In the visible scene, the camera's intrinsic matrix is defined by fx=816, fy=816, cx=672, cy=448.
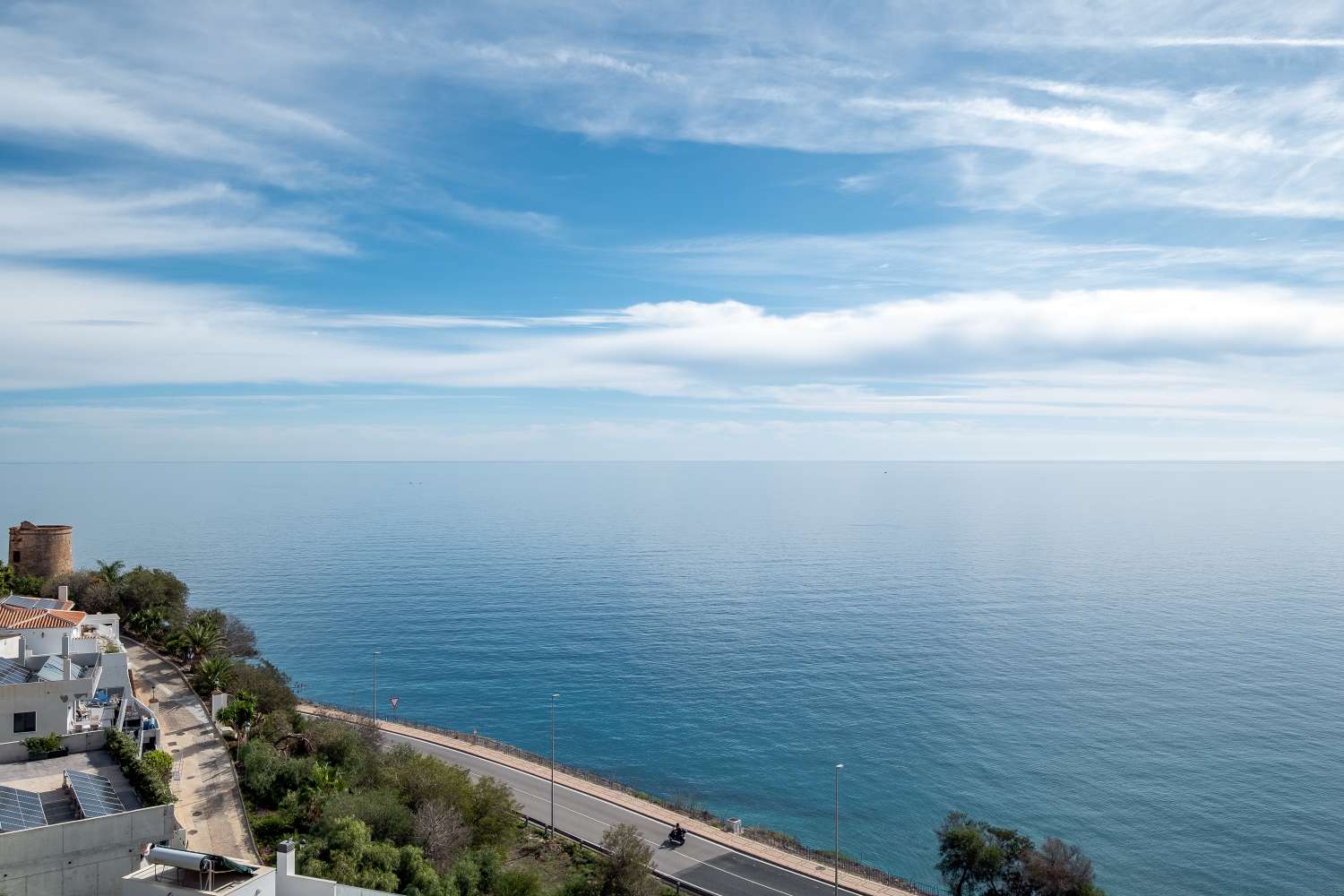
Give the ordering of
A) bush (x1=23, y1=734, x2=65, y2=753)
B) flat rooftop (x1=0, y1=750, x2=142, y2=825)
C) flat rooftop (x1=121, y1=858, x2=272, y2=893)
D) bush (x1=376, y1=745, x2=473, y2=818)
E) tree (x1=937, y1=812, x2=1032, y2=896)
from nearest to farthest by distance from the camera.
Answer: flat rooftop (x1=121, y1=858, x2=272, y2=893), flat rooftop (x1=0, y1=750, x2=142, y2=825), bush (x1=23, y1=734, x2=65, y2=753), bush (x1=376, y1=745, x2=473, y2=818), tree (x1=937, y1=812, x2=1032, y2=896)

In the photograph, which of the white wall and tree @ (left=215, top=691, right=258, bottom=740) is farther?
tree @ (left=215, top=691, right=258, bottom=740)

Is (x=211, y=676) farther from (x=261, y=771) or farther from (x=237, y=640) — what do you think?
(x=237, y=640)

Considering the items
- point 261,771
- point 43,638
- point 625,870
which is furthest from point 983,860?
point 43,638

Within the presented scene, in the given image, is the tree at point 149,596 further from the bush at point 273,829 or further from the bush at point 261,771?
the bush at point 273,829

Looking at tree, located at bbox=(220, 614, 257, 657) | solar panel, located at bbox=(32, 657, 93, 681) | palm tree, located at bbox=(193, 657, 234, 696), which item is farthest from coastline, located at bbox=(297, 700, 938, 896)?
solar panel, located at bbox=(32, 657, 93, 681)

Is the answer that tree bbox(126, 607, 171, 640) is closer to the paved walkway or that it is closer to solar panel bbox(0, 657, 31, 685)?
the paved walkway

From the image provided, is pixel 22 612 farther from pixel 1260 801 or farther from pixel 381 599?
pixel 1260 801
